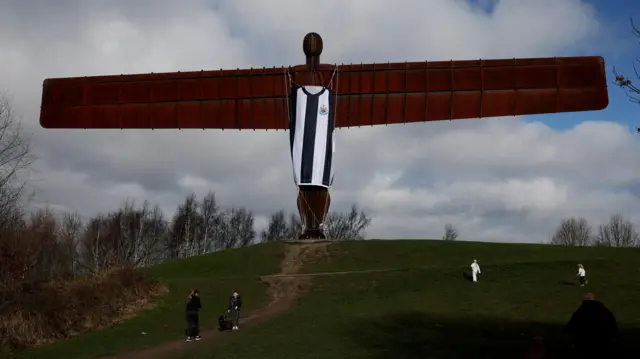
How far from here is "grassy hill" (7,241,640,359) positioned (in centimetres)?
1516

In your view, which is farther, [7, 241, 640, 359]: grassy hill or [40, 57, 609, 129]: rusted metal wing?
[40, 57, 609, 129]: rusted metal wing

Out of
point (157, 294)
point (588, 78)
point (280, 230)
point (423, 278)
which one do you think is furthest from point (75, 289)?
point (280, 230)

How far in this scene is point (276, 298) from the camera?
25219 mm

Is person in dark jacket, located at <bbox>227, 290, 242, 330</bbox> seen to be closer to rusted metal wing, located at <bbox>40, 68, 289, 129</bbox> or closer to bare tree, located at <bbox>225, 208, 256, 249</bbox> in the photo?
rusted metal wing, located at <bbox>40, 68, 289, 129</bbox>

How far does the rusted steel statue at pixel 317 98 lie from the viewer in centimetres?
3125

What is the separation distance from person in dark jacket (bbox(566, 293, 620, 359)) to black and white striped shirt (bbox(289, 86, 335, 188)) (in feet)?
75.9

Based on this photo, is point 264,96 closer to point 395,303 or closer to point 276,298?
point 276,298

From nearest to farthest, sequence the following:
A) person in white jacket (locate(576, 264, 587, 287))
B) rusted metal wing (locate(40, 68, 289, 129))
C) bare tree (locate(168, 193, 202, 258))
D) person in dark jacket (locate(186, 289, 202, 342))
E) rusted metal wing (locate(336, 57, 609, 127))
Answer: person in dark jacket (locate(186, 289, 202, 342)), person in white jacket (locate(576, 264, 587, 287)), rusted metal wing (locate(336, 57, 609, 127)), rusted metal wing (locate(40, 68, 289, 129)), bare tree (locate(168, 193, 202, 258))

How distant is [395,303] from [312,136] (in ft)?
39.2

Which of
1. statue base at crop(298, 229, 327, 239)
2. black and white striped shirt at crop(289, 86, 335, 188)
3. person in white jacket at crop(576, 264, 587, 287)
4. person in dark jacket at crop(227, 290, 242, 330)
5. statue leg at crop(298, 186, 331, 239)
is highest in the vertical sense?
black and white striped shirt at crop(289, 86, 335, 188)

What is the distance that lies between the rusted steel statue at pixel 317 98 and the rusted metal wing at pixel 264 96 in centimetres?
6

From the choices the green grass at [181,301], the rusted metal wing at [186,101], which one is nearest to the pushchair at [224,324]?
the green grass at [181,301]

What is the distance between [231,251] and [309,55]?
517 inches

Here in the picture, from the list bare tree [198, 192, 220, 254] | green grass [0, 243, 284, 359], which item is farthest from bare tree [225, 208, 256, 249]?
green grass [0, 243, 284, 359]
